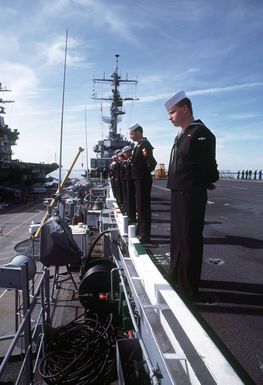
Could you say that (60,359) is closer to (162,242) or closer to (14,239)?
(162,242)

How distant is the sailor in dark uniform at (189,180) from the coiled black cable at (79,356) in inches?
67.5

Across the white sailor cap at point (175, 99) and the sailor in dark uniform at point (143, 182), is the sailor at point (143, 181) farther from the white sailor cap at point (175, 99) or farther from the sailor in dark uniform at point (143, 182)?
the white sailor cap at point (175, 99)

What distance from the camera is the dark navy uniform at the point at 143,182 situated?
530cm

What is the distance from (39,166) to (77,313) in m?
63.7

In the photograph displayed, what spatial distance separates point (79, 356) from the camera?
3850mm

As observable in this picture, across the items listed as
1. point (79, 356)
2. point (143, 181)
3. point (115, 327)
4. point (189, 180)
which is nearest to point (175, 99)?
point (189, 180)

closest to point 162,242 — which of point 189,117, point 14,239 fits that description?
point 189,117

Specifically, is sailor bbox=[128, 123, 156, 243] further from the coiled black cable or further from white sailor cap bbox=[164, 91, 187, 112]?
white sailor cap bbox=[164, 91, 187, 112]

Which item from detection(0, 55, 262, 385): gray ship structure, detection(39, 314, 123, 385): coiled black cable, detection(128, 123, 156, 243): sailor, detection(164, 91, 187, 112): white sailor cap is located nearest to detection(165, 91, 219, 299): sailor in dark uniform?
detection(164, 91, 187, 112): white sailor cap

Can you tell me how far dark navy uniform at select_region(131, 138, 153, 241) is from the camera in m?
5.30

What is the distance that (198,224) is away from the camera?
2951 mm

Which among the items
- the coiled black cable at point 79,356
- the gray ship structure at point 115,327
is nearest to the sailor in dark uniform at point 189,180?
the gray ship structure at point 115,327

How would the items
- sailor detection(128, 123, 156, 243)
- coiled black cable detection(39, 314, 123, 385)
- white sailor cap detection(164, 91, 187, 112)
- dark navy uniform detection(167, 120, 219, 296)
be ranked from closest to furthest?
1. dark navy uniform detection(167, 120, 219, 296)
2. white sailor cap detection(164, 91, 187, 112)
3. coiled black cable detection(39, 314, 123, 385)
4. sailor detection(128, 123, 156, 243)

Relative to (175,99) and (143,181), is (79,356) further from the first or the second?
(175,99)
